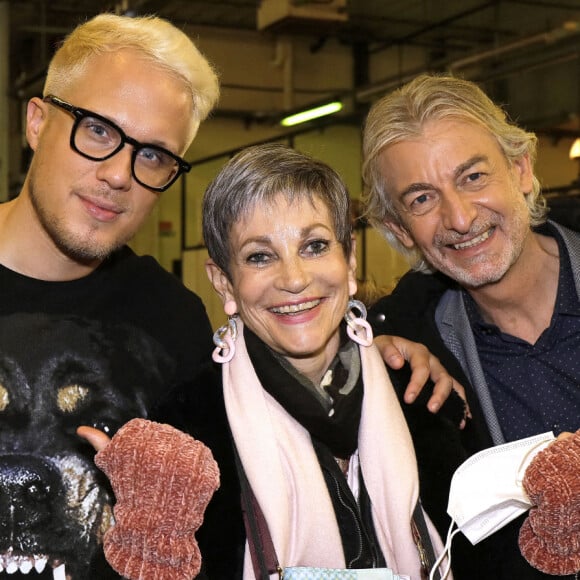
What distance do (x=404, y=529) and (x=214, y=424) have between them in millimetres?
467

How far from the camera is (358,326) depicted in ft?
7.55

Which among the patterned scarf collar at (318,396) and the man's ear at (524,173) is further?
the man's ear at (524,173)

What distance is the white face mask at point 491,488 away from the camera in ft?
6.08

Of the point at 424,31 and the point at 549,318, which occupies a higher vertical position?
the point at 424,31

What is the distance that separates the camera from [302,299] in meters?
2.13

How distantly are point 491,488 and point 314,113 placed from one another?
29.4 feet

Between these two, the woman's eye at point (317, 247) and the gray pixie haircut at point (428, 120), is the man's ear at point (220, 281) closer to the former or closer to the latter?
the woman's eye at point (317, 247)

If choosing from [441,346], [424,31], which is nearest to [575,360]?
[441,346]

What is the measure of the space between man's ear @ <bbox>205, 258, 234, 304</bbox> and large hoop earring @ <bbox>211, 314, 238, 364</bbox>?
0.07 meters

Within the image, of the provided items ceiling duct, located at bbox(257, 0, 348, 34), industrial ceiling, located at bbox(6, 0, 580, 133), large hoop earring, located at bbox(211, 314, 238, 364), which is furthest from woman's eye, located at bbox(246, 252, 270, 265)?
industrial ceiling, located at bbox(6, 0, 580, 133)

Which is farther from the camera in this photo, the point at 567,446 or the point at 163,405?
the point at 163,405

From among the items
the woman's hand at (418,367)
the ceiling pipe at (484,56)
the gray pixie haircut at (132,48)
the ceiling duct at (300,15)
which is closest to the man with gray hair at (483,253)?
the woman's hand at (418,367)

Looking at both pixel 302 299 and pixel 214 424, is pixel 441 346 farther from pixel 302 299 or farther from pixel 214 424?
pixel 214 424

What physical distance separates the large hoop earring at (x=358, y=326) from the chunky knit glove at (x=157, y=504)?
646 millimetres
